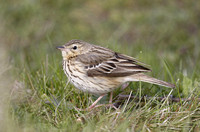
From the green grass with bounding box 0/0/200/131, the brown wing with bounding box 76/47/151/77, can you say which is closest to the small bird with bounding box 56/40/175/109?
the brown wing with bounding box 76/47/151/77

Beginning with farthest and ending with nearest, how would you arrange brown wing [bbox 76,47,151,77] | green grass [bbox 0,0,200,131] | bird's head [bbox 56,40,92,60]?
bird's head [bbox 56,40,92,60] < brown wing [bbox 76,47,151,77] < green grass [bbox 0,0,200,131]

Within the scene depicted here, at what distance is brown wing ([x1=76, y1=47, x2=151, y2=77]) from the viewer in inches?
211

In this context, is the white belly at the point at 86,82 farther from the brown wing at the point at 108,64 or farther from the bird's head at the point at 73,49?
the bird's head at the point at 73,49

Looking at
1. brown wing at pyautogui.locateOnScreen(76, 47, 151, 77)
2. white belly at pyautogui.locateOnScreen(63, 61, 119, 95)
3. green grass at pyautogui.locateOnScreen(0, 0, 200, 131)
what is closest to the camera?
green grass at pyautogui.locateOnScreen(0, 0, 200, 131)

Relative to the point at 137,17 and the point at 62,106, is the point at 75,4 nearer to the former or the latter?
the point at 137,17

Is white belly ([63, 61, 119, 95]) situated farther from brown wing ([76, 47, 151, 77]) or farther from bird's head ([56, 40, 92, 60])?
bird's head ([56, 40, 92, 60])

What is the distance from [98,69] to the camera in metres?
5.50

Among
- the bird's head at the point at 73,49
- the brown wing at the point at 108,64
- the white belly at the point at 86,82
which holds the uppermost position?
the bird's head at the point at 73,49

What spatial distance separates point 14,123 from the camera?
14.4 ft

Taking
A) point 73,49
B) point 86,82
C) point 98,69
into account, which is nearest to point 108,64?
point 98,69

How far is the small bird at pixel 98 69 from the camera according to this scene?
207 inches

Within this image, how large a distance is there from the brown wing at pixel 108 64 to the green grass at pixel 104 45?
0.41m

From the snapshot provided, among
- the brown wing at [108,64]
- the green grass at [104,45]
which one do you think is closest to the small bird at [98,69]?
the brown wing at [108,64]

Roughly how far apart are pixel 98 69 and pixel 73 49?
0.64 meters
